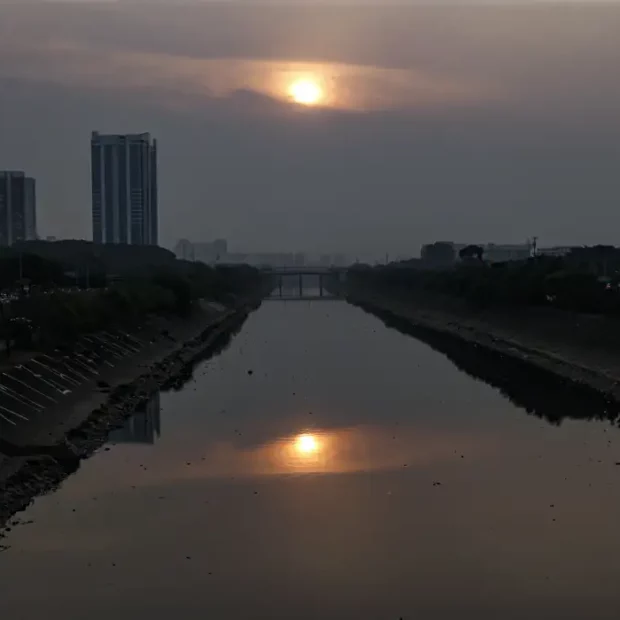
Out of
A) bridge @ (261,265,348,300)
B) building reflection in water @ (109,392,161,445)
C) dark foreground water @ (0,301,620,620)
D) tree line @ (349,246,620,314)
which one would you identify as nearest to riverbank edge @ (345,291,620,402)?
tree line @ (349,246,620,314)

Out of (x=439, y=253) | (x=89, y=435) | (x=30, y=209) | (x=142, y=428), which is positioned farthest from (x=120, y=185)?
(x=89, y=435)

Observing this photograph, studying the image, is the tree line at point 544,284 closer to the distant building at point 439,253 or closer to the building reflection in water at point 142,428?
the building reflection in water at point 142,428

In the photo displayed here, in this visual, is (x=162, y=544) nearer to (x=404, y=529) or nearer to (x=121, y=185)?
(x=404, y=529)

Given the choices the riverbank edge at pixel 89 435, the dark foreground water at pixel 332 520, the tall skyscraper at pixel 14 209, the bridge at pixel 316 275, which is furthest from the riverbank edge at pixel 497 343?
the tall skyscraper at pixel 14 209

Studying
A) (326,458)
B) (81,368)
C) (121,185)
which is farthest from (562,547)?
(121,185)

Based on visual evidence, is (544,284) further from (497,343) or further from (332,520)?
(332,520)

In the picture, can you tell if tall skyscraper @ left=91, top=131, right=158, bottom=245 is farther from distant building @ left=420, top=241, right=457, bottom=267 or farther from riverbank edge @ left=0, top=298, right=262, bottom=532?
riverbank edge @ left=0, top=298, right=262, bottom=532

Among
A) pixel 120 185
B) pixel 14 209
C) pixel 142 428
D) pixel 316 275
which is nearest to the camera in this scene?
pixel 142 428

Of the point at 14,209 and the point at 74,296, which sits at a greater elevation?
the point at 14,209
